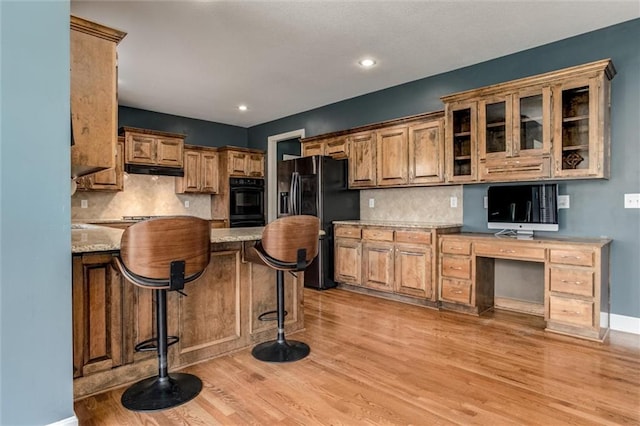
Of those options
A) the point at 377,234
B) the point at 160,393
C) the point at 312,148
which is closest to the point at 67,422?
the point at 160,393

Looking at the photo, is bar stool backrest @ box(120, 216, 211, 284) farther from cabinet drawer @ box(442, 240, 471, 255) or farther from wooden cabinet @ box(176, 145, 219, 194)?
wooden cabinet @ box(176, 145, 219, 194)

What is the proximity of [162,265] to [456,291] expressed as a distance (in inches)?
116

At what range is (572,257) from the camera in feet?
10.1

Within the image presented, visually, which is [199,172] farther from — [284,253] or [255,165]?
[284,253]

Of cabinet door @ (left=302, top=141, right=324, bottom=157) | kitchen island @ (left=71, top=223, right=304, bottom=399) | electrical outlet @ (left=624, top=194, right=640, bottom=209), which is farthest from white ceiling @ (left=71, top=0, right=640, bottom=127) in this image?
kitchen island @ (left=71, top=223, right=304, bottom=399)

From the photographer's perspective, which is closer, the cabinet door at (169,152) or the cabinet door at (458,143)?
the cabinet door at (458,143)

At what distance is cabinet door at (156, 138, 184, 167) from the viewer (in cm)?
588

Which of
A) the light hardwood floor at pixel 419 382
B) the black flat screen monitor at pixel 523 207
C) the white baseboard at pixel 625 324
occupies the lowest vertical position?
the light hardwood floor at pixel 419 382

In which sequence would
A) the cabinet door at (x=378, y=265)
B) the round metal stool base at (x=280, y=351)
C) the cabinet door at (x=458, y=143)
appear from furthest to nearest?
1. the cabinet door at (x=378, y=265)
2. the cabinet door at (x=458, y=143)
3. the round metal stool base at (x=280, y=351)

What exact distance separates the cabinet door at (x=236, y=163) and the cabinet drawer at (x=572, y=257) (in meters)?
4.98

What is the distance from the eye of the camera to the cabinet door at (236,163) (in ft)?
21.4

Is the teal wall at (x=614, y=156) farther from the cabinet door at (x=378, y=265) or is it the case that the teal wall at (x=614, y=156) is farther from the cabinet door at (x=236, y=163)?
the cabinet door at (x=236, y=163)

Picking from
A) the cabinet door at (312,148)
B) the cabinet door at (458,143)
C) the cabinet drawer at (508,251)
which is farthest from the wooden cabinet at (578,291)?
the cabinet door at (312,148)

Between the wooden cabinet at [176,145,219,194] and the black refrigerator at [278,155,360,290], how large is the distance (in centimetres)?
183
